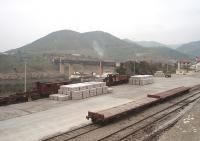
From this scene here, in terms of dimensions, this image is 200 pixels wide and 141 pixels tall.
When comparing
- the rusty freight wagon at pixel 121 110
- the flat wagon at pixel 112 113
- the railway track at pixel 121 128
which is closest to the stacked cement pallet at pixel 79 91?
the rusty freight wagon at pixel 121 110

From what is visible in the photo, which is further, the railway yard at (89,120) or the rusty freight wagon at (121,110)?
the rusty freight wagon at (121,110)

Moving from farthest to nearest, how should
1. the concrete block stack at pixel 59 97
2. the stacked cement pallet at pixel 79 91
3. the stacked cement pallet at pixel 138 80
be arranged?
1. the stacked cement pallet at pixel 138 80
2. the stacked cement pallet at pixel 79 91
3. the concrete block stack at pixel 59 97

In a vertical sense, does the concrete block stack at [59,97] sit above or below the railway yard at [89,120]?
above

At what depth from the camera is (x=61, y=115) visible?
57.3 ft

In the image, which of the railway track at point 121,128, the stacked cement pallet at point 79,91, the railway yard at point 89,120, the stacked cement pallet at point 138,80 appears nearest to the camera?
the railway track at point 121,128

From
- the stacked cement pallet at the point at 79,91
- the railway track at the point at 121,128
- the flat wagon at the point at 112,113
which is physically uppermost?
the stacked cement pallet at the point at 79,91

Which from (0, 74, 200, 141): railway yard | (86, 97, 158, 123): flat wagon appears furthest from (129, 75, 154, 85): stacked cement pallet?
(86, 97, 158, 123): flat wagon

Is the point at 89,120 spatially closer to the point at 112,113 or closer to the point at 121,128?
the point at 112,113

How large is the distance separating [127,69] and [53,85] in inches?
1643

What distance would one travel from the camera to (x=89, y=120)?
16250 millimetres

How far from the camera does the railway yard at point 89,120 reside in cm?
1345

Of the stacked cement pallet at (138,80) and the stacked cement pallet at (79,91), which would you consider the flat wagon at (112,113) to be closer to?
the stacked cement pallet at (79,91)

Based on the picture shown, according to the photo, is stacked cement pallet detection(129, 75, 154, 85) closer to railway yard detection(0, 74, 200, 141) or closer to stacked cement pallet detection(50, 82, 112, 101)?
stacked cement pallet detection(50, 82, 112, 101)

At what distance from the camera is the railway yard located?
530 inches
